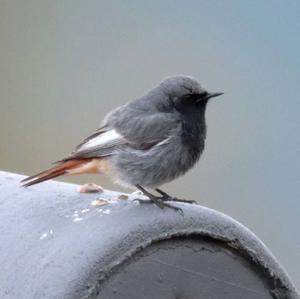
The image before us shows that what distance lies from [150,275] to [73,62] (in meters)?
6.72

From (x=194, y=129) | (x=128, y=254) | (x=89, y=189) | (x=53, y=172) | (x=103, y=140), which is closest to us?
(x=128, y=254)

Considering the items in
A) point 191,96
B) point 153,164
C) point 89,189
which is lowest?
point 153,164

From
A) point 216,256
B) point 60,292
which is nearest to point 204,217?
point 216,256

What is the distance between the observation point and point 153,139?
440 cm

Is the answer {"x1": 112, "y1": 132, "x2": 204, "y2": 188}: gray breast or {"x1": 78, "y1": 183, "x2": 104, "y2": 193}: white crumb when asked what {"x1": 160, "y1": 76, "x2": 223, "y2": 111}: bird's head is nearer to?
{"x1": 112, "y1": 132, "x2": 204, "y2": 188}: gray breast

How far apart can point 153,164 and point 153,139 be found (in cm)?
10

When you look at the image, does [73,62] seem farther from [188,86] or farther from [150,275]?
[150,275]

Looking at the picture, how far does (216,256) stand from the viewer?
3.27 metres

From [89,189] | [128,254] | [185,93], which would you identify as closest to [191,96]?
[185,93]

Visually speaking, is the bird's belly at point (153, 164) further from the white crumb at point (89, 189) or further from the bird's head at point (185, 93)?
the white crumb at point (89, 189)

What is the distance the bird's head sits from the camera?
4469mm

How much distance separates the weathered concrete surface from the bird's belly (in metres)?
0.86

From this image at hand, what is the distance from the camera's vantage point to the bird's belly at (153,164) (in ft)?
14.3

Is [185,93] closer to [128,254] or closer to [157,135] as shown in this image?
[157,135]
